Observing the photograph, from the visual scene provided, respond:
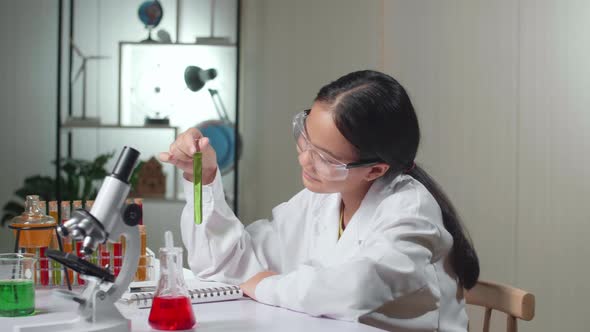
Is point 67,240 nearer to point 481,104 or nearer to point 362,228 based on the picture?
point 362,228

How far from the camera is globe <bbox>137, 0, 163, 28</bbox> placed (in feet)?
12.9

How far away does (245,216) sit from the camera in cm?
411

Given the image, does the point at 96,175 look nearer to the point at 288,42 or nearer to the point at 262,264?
the point at 288,42

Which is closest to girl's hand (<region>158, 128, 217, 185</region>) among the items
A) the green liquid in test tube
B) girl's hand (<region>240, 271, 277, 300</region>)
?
the green liquid in test tube

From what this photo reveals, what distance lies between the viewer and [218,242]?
1719mm

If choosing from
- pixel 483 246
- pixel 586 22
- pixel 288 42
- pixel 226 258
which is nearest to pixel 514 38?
pixel 586 22

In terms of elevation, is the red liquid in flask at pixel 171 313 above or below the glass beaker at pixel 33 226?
below

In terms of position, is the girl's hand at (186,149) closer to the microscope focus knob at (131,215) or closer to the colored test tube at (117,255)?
the colored test tube at (117,255)

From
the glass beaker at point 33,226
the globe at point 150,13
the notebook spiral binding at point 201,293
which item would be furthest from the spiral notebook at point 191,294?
the globe at point 150,13

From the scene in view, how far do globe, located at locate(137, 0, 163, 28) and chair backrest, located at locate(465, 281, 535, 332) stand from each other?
2689 mm

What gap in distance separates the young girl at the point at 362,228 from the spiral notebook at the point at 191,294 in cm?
4

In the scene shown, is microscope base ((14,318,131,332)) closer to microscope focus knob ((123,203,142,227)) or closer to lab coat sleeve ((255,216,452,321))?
microscope focus knob ((123,203,142,227))

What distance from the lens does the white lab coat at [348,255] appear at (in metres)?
1.38

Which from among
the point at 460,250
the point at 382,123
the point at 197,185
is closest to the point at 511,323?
the point at 460,250
